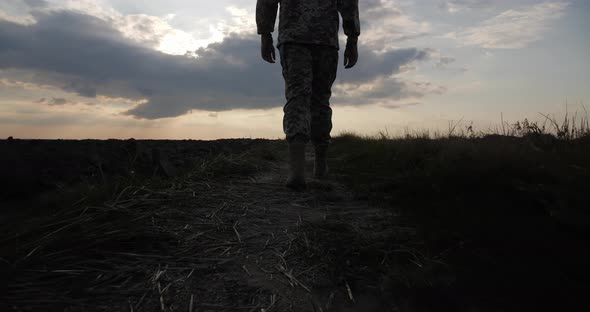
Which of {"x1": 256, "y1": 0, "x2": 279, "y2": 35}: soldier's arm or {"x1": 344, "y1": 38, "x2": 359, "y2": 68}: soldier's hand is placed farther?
{"x1": 344, "y1": 38, "x2": 359, "y2": 68}: soldier's hand

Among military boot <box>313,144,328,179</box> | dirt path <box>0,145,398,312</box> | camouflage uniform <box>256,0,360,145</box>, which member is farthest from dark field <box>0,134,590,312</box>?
military boot <box>313,144,328,179</box>

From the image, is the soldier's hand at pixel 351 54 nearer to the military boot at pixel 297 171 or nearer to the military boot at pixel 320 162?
the military boot at pixel 320 162

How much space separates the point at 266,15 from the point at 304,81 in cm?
79

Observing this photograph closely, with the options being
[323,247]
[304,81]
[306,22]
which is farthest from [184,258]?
[306,22]

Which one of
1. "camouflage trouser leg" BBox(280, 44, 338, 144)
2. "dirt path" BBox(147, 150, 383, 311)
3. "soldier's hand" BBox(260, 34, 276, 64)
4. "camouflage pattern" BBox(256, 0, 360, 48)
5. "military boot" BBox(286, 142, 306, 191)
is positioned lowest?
"dirt path" BBox(147, 150, 383, 311)

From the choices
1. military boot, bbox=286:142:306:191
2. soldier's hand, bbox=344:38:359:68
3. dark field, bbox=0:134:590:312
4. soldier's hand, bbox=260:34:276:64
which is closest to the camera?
dark field, bbox=0:134:590:312

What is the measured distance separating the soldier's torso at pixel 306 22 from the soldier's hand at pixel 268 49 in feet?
0.76

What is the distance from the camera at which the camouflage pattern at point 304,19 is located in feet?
11.8

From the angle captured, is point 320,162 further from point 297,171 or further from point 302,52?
point 302,52

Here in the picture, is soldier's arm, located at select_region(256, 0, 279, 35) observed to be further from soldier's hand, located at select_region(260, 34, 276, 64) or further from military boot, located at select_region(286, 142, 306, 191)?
military boot, located at select_region(286, 142, 306, 191)

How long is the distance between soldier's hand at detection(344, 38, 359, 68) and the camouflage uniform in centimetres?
25

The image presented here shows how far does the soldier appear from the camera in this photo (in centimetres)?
353

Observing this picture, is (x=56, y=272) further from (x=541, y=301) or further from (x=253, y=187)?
(x=253, y=187)

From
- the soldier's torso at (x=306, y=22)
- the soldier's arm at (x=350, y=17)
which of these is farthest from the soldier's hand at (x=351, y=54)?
the soldier's torso at (x=306, y=22)
